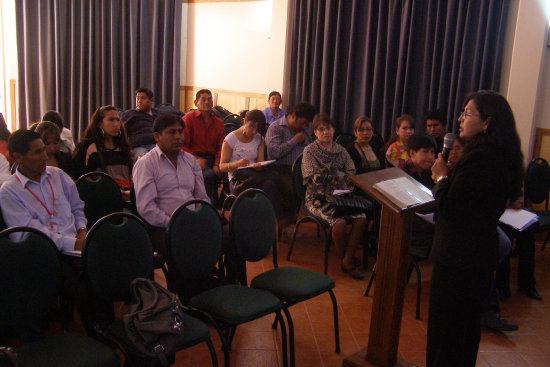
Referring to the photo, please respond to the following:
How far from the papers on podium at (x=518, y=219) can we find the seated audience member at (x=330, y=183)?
96 centimetres

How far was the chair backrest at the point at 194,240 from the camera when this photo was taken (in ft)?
7.21

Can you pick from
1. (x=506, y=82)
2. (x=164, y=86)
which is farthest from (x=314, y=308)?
(x=164, y=86)

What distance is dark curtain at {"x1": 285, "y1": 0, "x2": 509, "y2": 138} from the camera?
15.3 ft

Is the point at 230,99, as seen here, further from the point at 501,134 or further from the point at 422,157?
the point at 501,134

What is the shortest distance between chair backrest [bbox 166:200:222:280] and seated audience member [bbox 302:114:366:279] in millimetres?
1397

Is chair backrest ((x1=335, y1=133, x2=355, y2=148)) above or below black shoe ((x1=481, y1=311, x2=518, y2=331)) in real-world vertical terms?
above

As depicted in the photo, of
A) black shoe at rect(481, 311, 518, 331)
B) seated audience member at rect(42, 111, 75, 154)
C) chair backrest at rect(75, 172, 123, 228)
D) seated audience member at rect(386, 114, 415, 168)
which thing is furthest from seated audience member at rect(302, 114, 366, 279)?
seated audience member at rect(42, 111, 75, 154)

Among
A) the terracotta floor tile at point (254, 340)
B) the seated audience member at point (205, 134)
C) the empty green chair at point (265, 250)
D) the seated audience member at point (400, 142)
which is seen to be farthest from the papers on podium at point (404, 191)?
the seated audience member at point (205, 134)

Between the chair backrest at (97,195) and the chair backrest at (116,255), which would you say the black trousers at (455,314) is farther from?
the chair backrest at (97,195)

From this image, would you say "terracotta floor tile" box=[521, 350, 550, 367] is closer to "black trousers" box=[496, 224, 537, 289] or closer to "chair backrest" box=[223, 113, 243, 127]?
"black trousers" box=[496, 224, 537, 289]

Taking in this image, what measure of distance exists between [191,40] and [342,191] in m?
4.36

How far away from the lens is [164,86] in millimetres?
6836

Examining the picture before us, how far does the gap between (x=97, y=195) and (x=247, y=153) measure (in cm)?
160

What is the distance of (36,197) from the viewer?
2.37 m
